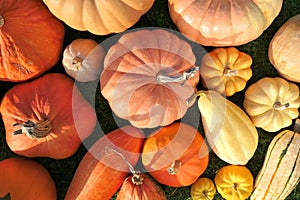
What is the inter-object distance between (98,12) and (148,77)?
15.5 inches

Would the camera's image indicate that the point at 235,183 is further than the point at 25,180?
Yes

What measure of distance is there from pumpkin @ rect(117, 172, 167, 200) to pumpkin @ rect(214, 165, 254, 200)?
40 centimetres

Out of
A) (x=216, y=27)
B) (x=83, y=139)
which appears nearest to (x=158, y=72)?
(x=216, y=27)

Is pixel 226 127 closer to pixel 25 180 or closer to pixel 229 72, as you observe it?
pixel 229 72

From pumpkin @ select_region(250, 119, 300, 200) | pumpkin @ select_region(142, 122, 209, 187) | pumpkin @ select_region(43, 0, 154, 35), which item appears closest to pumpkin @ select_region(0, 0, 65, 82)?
pumpkin @ select_region(43, 0, 154, 35)

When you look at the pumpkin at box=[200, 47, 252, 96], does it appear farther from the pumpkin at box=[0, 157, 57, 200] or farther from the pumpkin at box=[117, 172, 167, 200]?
the pumpkin at box=[0, 157, 57, 200]

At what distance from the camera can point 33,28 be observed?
85.2 inches

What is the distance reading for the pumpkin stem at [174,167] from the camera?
2.20 meters

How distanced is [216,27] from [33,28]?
91 cm

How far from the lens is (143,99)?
7.08ft

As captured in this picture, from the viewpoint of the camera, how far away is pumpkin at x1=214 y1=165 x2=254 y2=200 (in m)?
2.41

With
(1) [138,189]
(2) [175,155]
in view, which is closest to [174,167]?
(2) [175,155]

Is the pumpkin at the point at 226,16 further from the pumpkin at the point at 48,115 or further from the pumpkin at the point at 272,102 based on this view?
the pumpkin at the point at 48,115

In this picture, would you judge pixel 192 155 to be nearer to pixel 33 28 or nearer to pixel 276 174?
pixel 276 174
